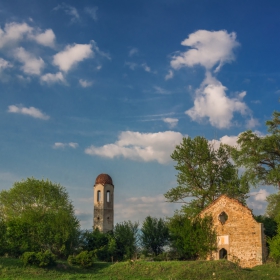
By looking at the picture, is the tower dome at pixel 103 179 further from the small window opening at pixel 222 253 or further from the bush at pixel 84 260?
the small window opening at pixel 222 253

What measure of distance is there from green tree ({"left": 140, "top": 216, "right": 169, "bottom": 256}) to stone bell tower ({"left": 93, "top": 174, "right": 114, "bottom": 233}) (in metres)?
15.4

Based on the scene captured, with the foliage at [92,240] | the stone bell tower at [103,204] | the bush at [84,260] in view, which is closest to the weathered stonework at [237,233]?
the bush at [84,260]

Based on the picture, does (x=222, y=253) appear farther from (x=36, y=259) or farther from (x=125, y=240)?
(x=36, y=259)

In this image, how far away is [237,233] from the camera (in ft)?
105

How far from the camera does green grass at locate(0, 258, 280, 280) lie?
25.9 meters

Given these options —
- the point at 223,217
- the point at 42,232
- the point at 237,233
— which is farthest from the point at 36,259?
the point at 237,233

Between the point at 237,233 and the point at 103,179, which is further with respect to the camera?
the point at 103,179

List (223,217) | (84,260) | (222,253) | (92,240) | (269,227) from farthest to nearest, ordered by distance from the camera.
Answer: (92,240), (269,227), (223,217), (222,253), (84,260)

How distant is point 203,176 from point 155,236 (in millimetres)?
8394

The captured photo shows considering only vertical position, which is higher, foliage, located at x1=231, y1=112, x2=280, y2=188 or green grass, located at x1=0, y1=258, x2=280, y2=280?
foliage, located at x1=231, y1=112, x2=280, y2=188

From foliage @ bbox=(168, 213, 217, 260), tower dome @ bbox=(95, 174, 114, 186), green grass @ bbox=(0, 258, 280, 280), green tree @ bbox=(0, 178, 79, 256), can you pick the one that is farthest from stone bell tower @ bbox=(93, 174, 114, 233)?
green grass @ bbox=(0, 258, 280, 280)

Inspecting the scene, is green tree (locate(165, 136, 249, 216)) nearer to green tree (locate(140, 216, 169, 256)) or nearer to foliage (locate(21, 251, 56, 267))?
green tree (locate(140, 216, 169, 256))

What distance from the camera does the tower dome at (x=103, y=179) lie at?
55500 millimetres

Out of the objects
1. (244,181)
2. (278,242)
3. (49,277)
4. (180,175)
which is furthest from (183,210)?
(49,277)
